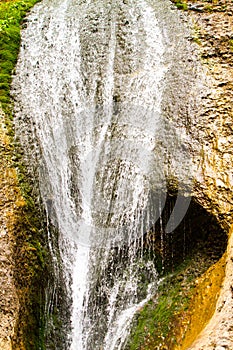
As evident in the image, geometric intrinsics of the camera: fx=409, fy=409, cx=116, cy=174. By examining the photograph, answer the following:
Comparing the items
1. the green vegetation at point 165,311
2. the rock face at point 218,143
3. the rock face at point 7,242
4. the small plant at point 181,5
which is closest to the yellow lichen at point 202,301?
the green vegetation at point 165,311

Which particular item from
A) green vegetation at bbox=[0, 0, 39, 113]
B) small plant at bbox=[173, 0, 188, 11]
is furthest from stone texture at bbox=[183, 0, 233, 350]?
green vegetation at bbox=[0, 0, 39, 113]

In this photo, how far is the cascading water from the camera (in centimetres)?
573

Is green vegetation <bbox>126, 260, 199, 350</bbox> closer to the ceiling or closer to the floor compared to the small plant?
closer to the floor

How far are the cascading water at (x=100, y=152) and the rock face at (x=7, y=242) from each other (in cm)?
48

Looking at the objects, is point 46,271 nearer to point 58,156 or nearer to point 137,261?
point 137,261

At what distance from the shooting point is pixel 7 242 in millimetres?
5184

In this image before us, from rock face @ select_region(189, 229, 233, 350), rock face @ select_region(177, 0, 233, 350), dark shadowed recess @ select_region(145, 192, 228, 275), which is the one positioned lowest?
rock face @ select_region(189, 229, 233, 350)

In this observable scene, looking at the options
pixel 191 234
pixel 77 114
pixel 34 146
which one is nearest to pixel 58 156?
pixel 34 146

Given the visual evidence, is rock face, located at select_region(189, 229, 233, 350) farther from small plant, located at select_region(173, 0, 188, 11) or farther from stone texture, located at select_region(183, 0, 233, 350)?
small plant, located at select_region(173, 0, 188, 11)

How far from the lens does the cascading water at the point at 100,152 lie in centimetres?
573

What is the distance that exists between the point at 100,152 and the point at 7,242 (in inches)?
86.9

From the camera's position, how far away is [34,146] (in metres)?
6.71

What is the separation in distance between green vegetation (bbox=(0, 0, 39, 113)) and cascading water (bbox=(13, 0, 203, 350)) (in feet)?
0.60

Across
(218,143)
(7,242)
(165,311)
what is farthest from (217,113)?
(7,242)
